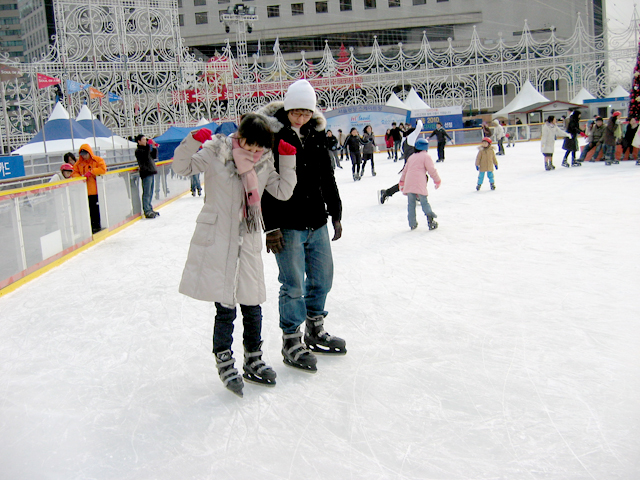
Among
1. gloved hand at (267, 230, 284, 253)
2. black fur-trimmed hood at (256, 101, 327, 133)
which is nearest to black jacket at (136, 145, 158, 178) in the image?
black fur-trimmed hood at (256, 101, 327, 133)

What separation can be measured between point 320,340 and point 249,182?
100cm

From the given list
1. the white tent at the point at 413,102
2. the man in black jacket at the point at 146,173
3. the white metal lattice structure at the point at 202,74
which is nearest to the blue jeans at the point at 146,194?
the man in black jacket at the point at 146,173

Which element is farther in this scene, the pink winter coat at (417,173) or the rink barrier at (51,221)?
the pink winter coat at (417,173)

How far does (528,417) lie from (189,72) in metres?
24.9

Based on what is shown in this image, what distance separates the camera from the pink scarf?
231 centimetres

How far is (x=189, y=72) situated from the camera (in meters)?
24.9

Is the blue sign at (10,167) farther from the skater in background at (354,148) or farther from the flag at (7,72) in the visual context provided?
the skater in background at (354,148)

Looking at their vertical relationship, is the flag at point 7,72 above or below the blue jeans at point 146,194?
above

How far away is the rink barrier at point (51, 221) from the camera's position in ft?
16.5

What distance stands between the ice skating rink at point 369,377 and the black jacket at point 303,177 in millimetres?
745

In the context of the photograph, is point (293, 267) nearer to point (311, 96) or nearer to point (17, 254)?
point (311, 96)

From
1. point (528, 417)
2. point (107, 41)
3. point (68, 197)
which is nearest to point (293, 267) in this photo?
point (528, 417)

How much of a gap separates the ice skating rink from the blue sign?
14.1ft

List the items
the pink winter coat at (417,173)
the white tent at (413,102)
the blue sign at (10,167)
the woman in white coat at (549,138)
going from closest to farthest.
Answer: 1. the pink winter coat at (417,173)
2. the blue sign at (10,167)
3. the woman in white coat at (549,138)
4. the white tent at (413,102)
